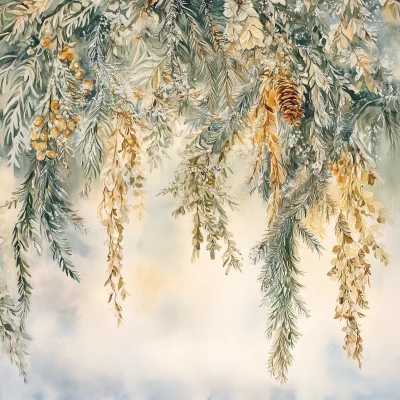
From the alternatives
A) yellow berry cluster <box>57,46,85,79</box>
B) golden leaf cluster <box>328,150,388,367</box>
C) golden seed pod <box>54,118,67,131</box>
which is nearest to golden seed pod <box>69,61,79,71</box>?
yellow berry cluster <box>57,46,85,79</box>

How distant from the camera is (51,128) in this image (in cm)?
127

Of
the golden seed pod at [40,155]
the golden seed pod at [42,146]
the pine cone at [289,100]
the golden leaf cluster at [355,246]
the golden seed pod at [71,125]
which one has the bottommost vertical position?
the golden leaf cluster at [355,246]

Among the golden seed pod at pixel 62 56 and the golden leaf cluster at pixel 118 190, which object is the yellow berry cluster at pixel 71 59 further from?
the golden leaf cluster at pixel 118 190

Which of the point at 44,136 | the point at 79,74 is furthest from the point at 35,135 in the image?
the point at 79,74

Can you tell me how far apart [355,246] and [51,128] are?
786mm

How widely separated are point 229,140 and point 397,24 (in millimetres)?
476

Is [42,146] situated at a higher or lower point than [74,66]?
lower

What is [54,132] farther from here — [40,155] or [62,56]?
[62,56]

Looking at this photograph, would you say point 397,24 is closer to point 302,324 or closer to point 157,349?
point 302,324

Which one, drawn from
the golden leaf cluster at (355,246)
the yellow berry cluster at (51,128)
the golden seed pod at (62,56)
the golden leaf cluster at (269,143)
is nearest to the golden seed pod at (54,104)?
the yellow berry cluster at (51,128)

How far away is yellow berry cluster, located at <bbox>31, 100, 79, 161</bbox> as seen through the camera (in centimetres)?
126

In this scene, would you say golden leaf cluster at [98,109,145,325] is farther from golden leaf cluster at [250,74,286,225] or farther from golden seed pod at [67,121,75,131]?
golden leaf cluster at [250,74,286,225]

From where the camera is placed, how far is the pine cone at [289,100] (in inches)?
47.6

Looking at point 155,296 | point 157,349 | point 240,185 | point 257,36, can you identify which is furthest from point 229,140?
point 157,349
